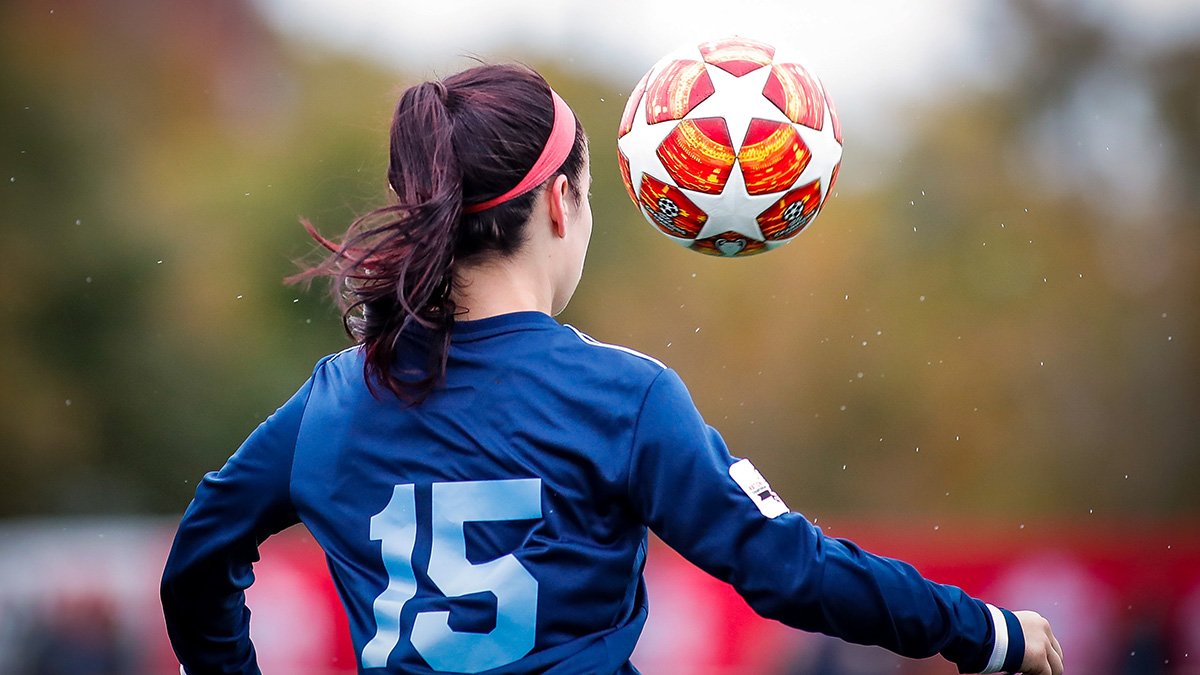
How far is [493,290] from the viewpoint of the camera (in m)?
2.11

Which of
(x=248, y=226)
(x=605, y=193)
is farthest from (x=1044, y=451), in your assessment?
(x=248, y=226)

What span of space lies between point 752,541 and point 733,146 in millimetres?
1313

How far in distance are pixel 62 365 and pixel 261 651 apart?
10.5 m

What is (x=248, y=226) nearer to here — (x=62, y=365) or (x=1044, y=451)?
(x=62, y=365)

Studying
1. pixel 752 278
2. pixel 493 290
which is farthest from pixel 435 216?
pixel 752 278

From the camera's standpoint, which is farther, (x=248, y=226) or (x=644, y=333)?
(x=644, y=333)

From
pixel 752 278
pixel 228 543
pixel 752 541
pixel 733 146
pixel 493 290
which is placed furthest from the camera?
pixel 752 278

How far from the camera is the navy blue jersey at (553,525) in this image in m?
1.96

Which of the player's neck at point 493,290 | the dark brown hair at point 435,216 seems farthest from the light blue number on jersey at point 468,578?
the player's neck at point 493,290

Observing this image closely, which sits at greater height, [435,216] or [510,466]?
[435,216]

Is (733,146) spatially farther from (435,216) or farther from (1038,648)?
(1038,648)

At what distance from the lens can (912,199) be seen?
2269cm

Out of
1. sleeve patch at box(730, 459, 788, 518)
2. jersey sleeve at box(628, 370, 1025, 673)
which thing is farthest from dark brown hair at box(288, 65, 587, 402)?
sleeve patch at box(730, 459, 788, 518)

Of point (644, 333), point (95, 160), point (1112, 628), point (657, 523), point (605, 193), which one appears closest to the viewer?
point (657, 523)
